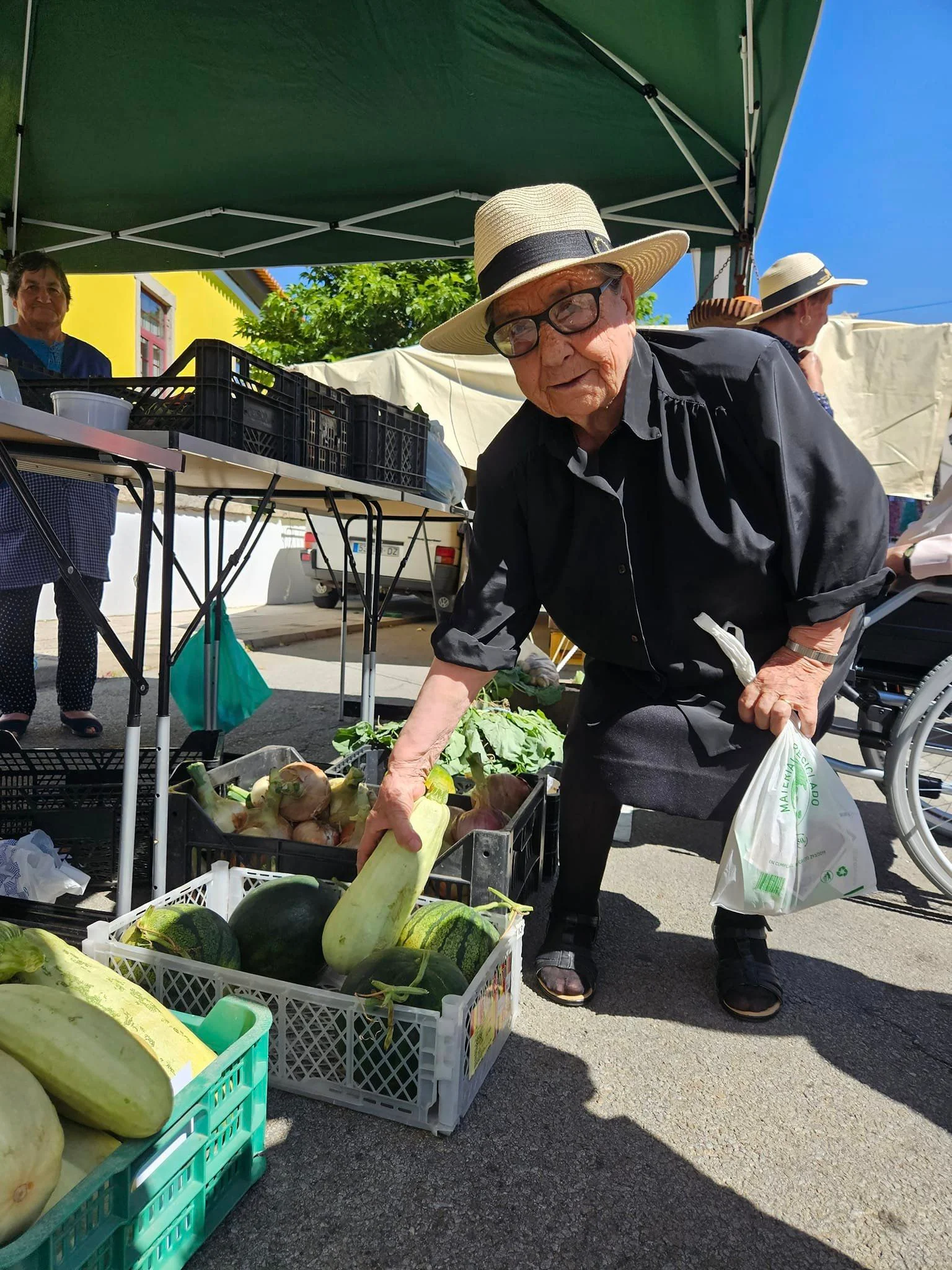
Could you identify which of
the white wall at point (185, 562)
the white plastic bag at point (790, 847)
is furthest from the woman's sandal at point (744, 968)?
the white wall at point (185, 562)

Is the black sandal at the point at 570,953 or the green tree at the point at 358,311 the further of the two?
the green tree at the point at 358,311

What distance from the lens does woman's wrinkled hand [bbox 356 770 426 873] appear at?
1.92 m

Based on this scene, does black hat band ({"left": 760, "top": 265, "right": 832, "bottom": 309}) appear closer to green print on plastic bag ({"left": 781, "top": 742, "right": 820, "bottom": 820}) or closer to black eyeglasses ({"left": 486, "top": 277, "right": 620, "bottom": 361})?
black eyeglasses ({"left": 486, "top": 277, "right": 620, "bottom": 361})

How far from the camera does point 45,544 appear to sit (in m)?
4.24

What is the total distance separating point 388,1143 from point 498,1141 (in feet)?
0.73

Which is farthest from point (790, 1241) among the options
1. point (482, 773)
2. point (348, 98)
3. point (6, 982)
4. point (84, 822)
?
point (348, 98)

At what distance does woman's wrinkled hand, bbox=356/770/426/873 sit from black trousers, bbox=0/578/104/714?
282 centimetres

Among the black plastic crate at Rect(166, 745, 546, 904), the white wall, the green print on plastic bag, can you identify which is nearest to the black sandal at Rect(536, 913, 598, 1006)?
the black plastic crate at Rect(166, 745, 546, 904)

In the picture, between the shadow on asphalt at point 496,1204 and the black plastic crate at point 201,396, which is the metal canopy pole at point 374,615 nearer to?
the black plastic crate at point 201,396

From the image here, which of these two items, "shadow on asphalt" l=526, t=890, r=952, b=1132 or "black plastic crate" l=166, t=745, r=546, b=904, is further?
"black plastic crate" l=166, t=745, r=546, b=904

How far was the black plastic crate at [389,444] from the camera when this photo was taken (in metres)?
3.68

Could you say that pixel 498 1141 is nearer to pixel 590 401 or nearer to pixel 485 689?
pixel 590 401

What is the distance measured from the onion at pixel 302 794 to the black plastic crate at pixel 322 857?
0.65 ft

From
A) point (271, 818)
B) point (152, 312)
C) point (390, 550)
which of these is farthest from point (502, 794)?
point (152, 312)
